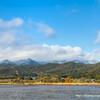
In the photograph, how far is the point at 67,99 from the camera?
187ft

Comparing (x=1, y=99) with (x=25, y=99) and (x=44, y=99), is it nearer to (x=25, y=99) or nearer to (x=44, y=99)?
(x=25, y=99)

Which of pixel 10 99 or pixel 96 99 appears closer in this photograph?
pixel 96 99

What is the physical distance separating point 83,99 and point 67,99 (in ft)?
16.5

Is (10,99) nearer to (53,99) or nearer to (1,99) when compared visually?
(1,99)

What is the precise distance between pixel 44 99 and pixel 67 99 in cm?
725

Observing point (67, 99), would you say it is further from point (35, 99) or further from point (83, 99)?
point (35, 99)

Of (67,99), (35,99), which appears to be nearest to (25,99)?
(35,99)

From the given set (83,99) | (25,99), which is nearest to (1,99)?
(25,99)

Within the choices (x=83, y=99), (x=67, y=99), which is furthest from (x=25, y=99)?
(x=83, y=99)

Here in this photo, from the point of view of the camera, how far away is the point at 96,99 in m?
56.6

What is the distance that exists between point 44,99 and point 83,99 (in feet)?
40.0

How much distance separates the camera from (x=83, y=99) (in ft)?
189

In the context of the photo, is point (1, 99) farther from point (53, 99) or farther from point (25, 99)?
point (53, 99)

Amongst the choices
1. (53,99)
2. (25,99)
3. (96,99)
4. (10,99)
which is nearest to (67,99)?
(53,99)
